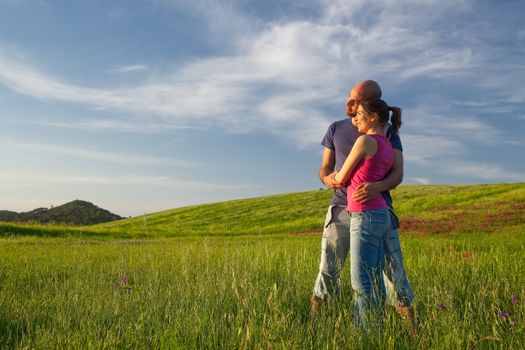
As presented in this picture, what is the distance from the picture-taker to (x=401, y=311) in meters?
4.41

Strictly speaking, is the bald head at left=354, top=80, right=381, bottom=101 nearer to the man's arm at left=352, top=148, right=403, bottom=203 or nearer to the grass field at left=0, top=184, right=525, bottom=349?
the man's arm at left=352, top=148, right=403, bottom=203

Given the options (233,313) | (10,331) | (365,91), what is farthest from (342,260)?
(10,331)

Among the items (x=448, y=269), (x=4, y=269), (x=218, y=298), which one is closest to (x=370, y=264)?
(x=218, y=298)

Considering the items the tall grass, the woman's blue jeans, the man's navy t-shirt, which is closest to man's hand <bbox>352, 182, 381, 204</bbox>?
the woman's blue jeans

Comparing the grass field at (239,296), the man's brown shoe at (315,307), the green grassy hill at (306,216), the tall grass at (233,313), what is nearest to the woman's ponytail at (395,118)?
the tall grass at (233,313)

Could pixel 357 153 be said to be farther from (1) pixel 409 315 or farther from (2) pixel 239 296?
(2) pixel 239 296

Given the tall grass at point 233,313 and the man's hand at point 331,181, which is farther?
the man's hand at point 331,181

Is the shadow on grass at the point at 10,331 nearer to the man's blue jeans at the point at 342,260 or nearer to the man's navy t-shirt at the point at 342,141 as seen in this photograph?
the man's blue jeans at the point at 342,260

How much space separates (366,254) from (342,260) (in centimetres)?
88

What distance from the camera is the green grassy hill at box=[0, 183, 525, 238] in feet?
80.0

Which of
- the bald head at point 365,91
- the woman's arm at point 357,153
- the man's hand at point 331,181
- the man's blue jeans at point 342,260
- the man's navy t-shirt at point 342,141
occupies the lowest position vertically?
the man's blue jeans at point 342,260

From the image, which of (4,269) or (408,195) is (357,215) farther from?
(408,195)

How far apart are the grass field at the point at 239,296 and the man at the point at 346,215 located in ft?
0.99

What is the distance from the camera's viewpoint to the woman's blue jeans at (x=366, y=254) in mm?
3982
